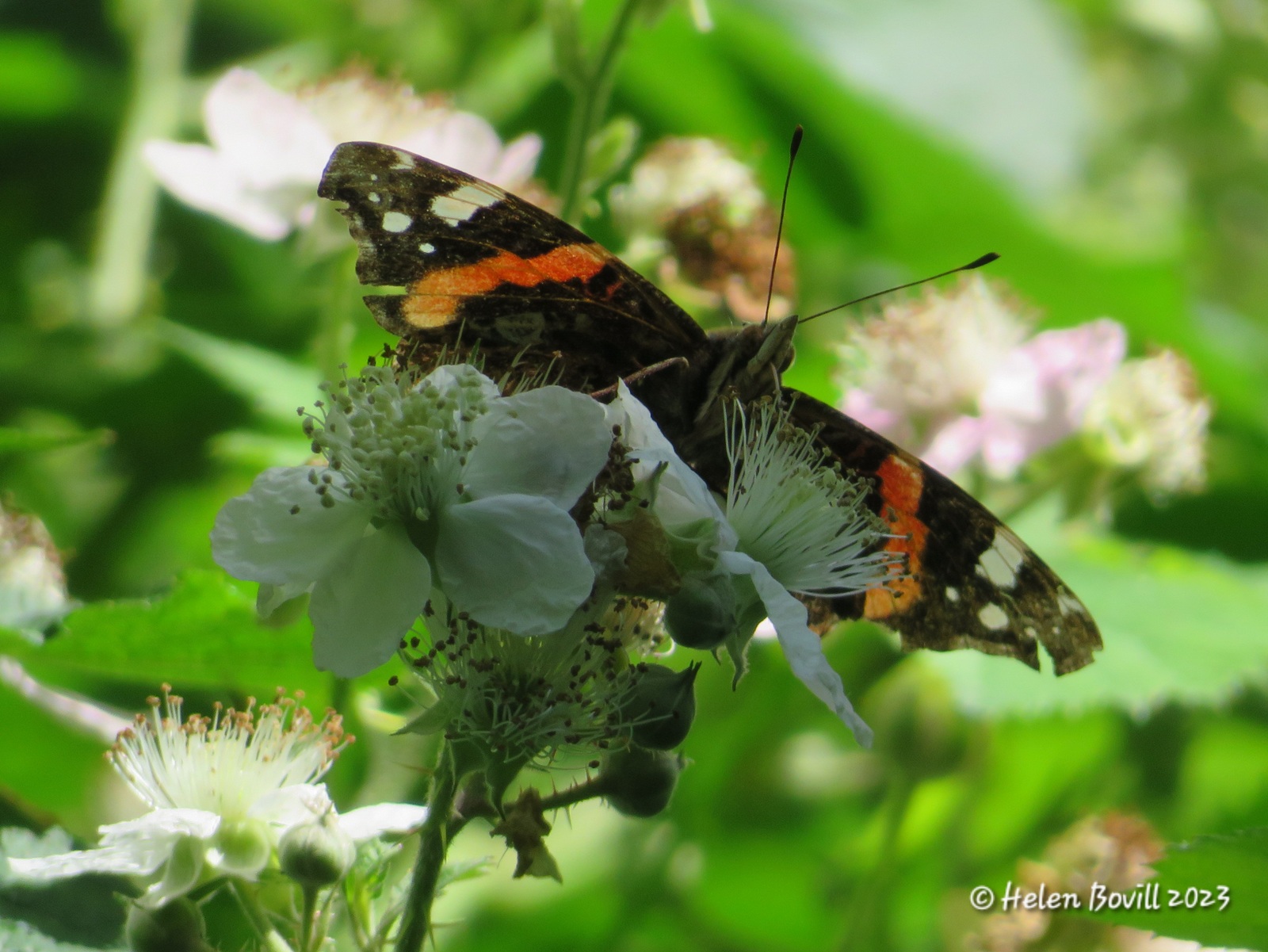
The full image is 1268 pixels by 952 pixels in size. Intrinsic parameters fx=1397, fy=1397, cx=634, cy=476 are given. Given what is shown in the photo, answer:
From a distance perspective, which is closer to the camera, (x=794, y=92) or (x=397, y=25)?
(x=397, y=25)

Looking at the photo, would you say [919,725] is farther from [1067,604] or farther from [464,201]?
[464,201]

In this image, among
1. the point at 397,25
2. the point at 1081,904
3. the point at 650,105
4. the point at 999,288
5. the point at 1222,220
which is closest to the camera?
the point at 1081,904

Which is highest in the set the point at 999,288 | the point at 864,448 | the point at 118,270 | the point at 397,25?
the point at 397,25

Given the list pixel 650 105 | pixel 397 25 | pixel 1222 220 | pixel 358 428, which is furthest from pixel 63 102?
pixel 1222 220

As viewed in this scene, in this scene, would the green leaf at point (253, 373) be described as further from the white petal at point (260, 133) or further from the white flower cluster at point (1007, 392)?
the white flower cluster at point (1007, 392)

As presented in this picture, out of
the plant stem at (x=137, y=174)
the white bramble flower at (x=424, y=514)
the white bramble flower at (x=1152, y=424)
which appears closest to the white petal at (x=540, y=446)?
the white bramble flower at (x=424, y=514)

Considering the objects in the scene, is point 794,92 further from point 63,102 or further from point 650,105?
point 63,102

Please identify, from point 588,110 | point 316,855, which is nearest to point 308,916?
point 316,855
